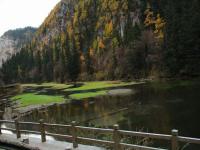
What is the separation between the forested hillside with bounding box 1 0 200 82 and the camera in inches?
2918

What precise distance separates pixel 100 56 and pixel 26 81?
2587 inches

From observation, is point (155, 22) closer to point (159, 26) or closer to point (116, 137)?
point (159, 26)

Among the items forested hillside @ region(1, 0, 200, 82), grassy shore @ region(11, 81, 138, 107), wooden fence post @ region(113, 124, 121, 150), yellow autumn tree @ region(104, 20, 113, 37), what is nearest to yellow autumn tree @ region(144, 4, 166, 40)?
forested hillside @ region(1, 0, 200, 82)

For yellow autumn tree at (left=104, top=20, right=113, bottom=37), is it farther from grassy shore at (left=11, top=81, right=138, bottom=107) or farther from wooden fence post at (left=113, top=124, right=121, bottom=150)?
wooden fence post at (left=113, top=124, right=121, bottom=150)

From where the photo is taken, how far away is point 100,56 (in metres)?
130

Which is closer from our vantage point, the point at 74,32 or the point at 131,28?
the point at 131,28

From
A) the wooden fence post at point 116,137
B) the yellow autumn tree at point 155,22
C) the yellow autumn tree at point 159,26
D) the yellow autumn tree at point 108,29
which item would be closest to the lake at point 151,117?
the wooden fence post at point 116,137

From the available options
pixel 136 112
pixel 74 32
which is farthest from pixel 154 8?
pixel 136 112

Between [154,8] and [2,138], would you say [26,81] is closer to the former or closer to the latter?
[154,8]

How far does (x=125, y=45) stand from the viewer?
10831cm

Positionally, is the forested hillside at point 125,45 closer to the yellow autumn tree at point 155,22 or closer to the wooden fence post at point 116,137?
the yellow autumn tree at point 155,22

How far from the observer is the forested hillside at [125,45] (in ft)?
243

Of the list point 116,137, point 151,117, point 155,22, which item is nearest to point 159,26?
point 155,22

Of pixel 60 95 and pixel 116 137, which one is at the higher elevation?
pixel 116 137
